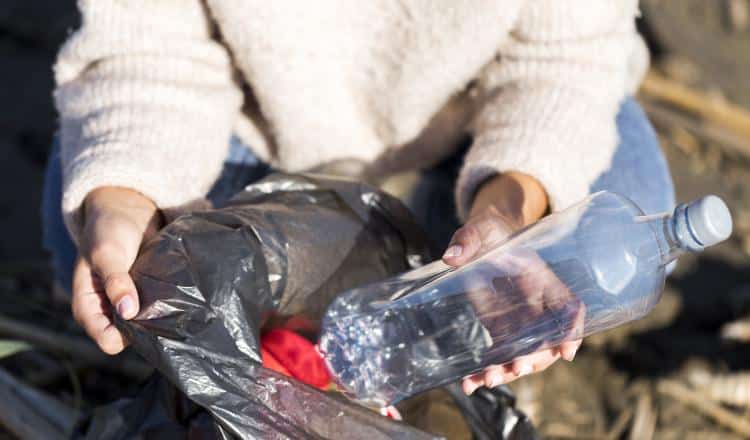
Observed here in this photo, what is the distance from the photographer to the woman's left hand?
44.4 inches

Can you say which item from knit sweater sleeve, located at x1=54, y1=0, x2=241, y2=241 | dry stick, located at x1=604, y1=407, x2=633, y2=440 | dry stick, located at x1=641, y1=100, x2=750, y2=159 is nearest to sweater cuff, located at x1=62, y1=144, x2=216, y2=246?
knit sweater sleeve, located at x1=54, y1=0, x2=241, y2=241

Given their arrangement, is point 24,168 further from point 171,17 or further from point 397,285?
point 397,285

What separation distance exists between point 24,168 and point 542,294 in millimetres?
1944

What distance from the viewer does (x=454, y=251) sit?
1.10 m

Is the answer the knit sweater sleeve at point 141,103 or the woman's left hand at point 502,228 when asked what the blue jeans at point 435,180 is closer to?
the knit sweater sleeve at point 141,103

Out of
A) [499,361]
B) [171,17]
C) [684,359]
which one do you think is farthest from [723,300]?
[171,17]

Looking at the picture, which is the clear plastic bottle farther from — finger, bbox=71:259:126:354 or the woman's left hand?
finger, bbox=71:259:126:354

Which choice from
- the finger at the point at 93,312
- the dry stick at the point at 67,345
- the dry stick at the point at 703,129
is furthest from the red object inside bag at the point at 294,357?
the dry stick at the point at 703,129

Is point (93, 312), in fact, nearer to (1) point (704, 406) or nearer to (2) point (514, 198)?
(2) point (514, 198)

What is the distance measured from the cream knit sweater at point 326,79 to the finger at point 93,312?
0.42ft

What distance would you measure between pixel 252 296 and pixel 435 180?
562 millimetres

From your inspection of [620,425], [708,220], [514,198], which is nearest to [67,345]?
[514,198]

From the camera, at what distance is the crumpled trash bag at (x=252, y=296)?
1082 millimetres

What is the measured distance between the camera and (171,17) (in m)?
1.44
